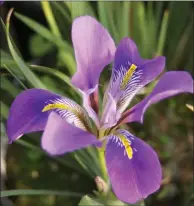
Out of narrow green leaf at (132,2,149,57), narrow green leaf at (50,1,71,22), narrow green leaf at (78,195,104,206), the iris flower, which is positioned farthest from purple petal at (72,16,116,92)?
narrow green leaf at (132,2,149,57)

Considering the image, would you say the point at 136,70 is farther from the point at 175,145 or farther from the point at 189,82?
the point at 175,145

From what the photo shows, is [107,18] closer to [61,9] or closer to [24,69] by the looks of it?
[61,9]

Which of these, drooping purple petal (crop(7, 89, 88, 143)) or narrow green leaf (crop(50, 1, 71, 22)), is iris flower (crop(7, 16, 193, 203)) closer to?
drooping purple petal (crop(7, 89, 88, 143))

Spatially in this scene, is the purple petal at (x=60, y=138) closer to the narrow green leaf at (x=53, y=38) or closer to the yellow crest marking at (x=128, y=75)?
the yellow crest marking at (x=128, y=75)

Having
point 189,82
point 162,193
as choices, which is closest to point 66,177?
point 162,193

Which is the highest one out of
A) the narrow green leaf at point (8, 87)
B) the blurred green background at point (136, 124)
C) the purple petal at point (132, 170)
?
the purple petal at point (132, 170)

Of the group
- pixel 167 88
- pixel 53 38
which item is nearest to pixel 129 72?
pixel 167 88

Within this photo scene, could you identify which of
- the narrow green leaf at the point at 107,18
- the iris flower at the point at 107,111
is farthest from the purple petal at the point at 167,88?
the narrow green leaf at the point at 107,18
